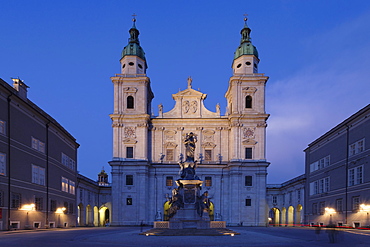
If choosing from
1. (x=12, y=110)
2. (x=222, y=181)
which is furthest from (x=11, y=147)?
(x=222, y=181)

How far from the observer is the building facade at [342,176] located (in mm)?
42844

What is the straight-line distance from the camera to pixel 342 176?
49125 millimetres

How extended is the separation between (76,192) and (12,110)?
2581cm

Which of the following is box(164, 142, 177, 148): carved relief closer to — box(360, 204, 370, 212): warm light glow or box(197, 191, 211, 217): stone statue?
box(360, 204, 370, 212): warm light glow

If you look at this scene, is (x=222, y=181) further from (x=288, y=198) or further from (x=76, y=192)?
(x=76, y=192)

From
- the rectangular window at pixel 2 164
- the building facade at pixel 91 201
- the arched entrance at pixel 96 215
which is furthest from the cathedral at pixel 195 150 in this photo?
the rectangular window at pixel 2 164

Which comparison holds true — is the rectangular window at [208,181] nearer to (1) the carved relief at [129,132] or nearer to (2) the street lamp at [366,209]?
(1) the carved relief at [129,132]

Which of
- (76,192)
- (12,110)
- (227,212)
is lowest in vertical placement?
(227,212)

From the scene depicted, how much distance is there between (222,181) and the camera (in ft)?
234

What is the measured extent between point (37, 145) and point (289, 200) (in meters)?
49.9

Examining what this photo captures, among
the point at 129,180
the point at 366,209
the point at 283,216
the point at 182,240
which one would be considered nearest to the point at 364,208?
the point at 366,209

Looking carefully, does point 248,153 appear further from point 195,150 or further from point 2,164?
point 2,164

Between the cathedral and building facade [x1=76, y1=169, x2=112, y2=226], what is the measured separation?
4.30 metres

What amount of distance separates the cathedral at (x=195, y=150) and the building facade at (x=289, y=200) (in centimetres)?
613
